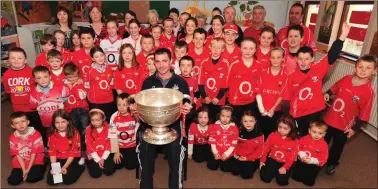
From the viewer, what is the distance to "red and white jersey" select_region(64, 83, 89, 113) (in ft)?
10.4

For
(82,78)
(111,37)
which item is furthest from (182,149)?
(111,37)

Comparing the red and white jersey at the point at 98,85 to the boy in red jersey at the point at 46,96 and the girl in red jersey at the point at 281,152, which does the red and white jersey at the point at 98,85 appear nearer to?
the boy in red jersey at the point at 46,96

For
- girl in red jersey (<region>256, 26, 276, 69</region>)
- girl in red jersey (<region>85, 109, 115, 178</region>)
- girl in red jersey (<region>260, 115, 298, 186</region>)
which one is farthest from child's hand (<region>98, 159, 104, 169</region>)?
girl in red jersey (<region>256, 26, 276, 69</region>)

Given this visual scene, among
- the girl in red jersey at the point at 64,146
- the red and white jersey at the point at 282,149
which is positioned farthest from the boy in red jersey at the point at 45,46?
the red and white jersey at the point at 282,149

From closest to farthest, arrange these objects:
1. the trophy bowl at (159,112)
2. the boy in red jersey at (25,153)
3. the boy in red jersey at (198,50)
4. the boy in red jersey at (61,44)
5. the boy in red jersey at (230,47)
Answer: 1. the trophy bowl at (159,112)
2. the boy in red jersey at (25,153)
3. the boy in red jersey at (230,47)
4. the boy in red jersey at (198,50)
5. the boy in red jersey at (61,44)

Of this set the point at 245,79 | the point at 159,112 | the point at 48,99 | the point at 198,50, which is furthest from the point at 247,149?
the point at 48,99

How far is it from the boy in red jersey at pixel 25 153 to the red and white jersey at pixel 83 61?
0.99 m

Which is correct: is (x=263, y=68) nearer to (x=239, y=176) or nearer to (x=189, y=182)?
(x=239, y=176)

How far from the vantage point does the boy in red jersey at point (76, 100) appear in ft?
10.4

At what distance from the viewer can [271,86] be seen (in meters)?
2.97

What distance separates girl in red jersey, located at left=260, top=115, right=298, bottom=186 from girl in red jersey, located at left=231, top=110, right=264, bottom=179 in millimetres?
106

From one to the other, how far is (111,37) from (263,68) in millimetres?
2140

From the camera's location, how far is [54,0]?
22.8ft

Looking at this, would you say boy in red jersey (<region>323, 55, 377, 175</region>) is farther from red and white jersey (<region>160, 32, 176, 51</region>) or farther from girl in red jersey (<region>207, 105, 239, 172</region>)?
red and white jersey (<region>160, 32, 176, 51</region>)
